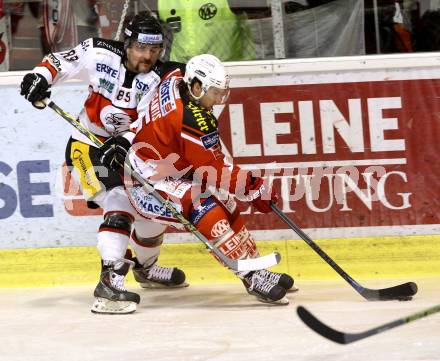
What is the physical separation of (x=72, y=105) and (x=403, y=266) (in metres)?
1.70

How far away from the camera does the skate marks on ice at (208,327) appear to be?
3.62 m

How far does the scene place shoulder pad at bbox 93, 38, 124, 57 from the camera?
178 inches

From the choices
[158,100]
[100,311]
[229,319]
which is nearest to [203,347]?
[229,319]

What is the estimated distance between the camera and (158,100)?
436 centimetres

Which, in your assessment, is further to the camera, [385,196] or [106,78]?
[385,196]

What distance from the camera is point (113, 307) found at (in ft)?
14.2

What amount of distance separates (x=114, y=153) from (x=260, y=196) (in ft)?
2.10

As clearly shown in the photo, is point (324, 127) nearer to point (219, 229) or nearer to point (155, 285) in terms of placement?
point (219, 229)

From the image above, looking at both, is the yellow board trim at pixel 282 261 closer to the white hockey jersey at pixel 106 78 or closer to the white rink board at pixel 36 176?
the white rink board at pixel 36 176

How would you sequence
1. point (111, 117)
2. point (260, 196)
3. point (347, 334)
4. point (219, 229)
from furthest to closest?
point (111, 117) < point (260, 196) < point (219, 229) < point (347, 334)

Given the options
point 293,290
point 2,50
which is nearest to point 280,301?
point 293,290

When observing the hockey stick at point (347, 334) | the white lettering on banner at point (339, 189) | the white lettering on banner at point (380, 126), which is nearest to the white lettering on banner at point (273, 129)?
the white lettering on banner at point (339, 189)

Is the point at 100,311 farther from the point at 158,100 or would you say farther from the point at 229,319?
the point at 158,100

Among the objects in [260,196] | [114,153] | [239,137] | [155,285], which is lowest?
[155,285]
